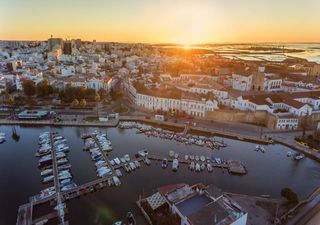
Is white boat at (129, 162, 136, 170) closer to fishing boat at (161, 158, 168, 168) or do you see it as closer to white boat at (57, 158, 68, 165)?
fishing boat at (161, 158, 168, 168)

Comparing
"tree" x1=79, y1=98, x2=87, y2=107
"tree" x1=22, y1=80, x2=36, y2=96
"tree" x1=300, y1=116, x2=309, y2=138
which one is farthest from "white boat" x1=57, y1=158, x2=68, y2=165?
"tree" x1=300, y1=116, x2=309, y2=138

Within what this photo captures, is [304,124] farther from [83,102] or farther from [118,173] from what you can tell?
[83,102]

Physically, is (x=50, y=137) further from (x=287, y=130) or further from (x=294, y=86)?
(x=294, y=86)

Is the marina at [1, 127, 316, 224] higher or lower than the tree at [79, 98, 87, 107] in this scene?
lower

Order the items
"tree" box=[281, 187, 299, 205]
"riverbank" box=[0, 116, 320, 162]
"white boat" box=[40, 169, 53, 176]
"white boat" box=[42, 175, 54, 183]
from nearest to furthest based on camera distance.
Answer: "tree" box=[281, 187, 299, 205]
"white boat" box=[42, 175, 54, 183]
"white boat" box=[40, 169, 53, 176]
"riverbank" box=[0, 116, 320, 162]

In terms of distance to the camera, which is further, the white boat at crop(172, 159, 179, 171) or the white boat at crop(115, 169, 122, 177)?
the white boat at crop(172, 159, 179, 171)

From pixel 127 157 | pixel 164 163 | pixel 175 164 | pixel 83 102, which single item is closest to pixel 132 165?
pixel 127 157

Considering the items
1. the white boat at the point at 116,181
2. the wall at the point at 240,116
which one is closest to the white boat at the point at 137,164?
the white boat at the point at 116,181

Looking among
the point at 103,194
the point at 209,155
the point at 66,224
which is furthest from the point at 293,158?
the point at 66,224

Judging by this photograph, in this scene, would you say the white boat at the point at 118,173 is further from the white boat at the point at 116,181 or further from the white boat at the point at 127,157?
the white boat at the point at 127,157
